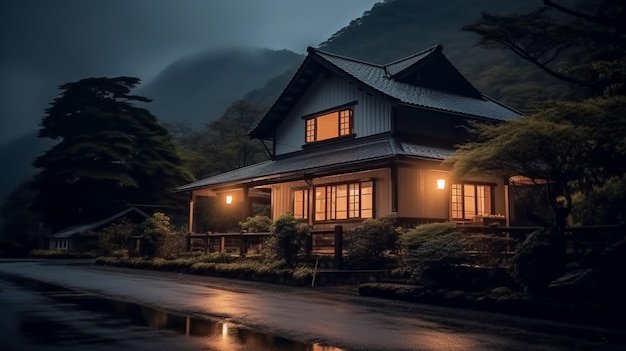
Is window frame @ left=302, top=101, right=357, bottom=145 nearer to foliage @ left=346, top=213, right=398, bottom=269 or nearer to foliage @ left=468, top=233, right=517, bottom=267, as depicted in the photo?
foliage @ left=346, top=213, right=398, bottom=269

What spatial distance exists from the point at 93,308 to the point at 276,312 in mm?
3263

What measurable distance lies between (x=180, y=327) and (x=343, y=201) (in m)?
15.2

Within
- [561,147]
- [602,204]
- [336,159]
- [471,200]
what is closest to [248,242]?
[336,159]

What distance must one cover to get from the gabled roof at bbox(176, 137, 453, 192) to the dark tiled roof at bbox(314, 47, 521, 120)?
6.65ft

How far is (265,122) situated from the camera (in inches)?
1078

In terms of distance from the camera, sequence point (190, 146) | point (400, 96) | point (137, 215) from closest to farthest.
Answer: point (400, 96) → point (137, 215) → point (190, 146)

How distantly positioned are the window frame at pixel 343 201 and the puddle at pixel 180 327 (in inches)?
479

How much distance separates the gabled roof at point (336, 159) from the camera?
1897 cm

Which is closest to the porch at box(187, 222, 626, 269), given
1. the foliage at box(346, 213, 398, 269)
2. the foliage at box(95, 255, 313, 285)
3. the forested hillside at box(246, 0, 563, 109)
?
the foliage at box(346, 213, 398, 269)

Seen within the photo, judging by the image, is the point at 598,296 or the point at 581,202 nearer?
the point at 598,296

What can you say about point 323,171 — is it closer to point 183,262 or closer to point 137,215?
point 183,262

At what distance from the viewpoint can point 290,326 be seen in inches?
310

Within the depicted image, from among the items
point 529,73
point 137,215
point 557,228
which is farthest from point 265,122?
point 529,73

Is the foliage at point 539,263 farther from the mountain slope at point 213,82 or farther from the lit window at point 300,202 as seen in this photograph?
the mountain slope at point 213,82
